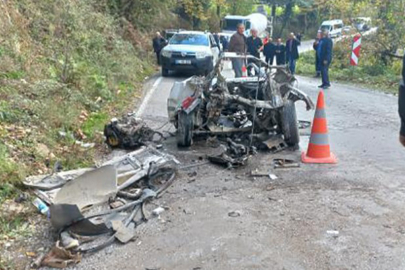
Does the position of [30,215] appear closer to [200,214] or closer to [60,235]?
[60,235]

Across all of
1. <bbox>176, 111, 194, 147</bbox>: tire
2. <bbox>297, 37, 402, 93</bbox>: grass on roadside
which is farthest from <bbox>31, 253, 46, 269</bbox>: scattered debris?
<bbox>297, 37, 402, 93</bbox>: grass on roadside

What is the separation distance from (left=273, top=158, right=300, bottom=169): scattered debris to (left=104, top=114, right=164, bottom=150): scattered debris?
85.7 inches

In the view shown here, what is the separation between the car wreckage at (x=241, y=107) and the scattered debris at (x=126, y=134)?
1.95 feet

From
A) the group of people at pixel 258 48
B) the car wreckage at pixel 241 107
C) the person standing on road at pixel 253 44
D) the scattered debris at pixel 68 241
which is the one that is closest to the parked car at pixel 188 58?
the group of people at pixel 258 48

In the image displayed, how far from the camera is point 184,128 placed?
760cm

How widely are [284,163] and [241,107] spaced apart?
1.38 metres

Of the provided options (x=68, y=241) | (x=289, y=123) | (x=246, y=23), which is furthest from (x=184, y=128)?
(x=246, y=23)

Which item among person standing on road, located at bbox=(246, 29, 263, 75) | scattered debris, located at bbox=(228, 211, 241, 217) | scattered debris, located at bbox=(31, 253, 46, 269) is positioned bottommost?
scattered debris, located at bbox=(228, 211, 241, 217)

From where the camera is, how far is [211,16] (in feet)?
137

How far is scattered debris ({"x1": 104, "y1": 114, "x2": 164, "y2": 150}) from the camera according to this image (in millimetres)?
7586

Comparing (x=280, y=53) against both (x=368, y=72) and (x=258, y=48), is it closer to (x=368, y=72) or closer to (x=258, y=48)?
(x=258, y=48)

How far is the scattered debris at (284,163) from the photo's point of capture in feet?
22.1

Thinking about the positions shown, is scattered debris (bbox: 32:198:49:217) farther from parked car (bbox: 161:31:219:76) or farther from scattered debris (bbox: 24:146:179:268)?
parked car (bbox: 161:31:219:76)

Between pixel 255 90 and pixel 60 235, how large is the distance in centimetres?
452
